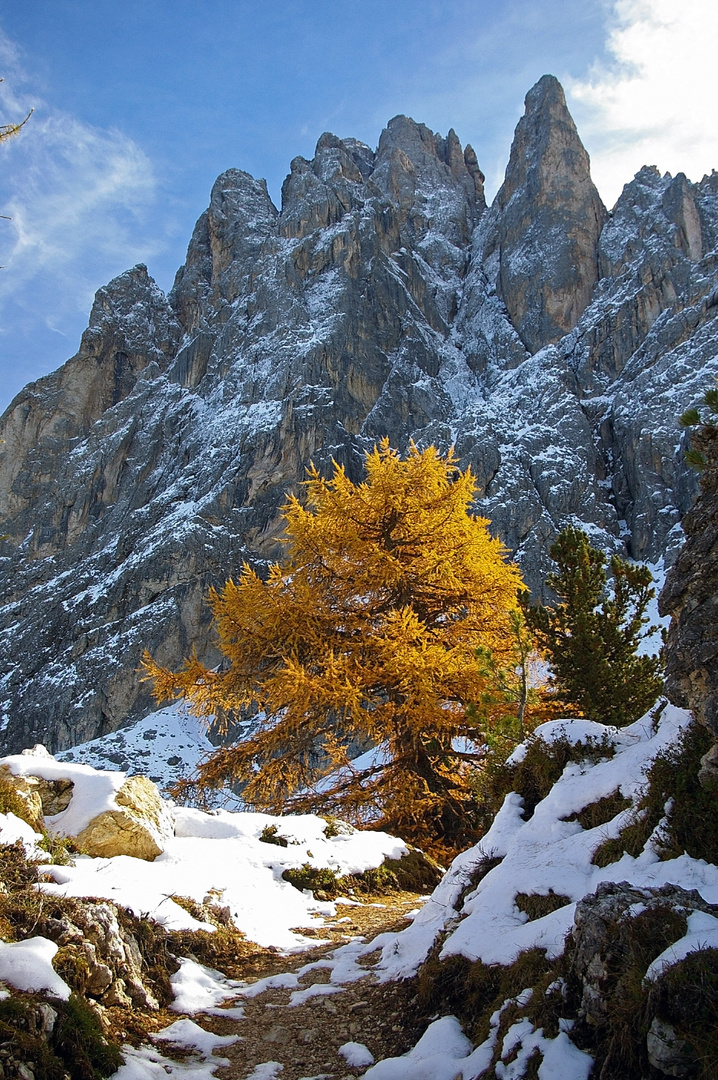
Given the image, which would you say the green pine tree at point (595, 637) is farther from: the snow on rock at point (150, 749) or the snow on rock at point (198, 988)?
the snow on rock at point (150, 749)

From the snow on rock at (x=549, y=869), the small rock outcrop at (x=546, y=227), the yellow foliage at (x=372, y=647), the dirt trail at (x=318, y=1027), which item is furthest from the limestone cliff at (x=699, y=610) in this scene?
the small rock outcrop at (x=546, y=227)

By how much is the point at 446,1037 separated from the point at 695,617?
2574 millimetres

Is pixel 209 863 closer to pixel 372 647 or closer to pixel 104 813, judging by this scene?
pixel 104 813

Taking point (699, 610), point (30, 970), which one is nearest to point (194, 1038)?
point (30, 970)

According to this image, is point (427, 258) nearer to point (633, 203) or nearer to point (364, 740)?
point (633, 203)

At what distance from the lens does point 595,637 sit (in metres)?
7.35

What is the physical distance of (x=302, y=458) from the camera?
295 ft

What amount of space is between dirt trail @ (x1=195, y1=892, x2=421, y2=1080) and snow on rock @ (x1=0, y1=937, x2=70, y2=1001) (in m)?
1.04

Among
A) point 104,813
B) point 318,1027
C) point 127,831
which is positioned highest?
point 104,813

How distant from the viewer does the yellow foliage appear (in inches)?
367

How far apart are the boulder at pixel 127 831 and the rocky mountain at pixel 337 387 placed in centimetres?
7078

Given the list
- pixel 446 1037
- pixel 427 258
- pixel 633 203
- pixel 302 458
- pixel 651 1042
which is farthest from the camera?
pixel 427 258

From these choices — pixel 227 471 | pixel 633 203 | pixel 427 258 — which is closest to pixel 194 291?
pixel 427 258

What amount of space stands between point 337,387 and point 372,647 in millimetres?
88315
